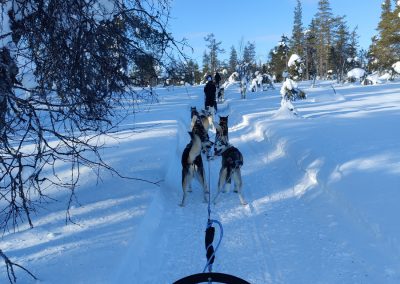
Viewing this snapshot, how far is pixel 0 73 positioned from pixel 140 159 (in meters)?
5.79

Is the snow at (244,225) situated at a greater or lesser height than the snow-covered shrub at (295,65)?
lesser

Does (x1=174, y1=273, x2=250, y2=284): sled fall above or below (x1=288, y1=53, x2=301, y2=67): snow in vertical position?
below

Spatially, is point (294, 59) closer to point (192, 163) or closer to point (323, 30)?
point (323, 30)

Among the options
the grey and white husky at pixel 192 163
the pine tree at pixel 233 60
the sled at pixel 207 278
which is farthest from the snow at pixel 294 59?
the sled at pixel 207 278

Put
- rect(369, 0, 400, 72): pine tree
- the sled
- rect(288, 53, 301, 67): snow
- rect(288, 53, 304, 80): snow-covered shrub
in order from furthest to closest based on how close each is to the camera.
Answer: rect(288, 53, 304, 80): snow-covered shrub, rect(288, 53, 301, 67): snow, rect(369, 0, 400, 72): pine tree, the sled

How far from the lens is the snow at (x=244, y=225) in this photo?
168 inches

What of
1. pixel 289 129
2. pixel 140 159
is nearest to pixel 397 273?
pixel 140 159

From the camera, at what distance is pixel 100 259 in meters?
4.18

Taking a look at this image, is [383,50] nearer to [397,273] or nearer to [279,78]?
[279,78]

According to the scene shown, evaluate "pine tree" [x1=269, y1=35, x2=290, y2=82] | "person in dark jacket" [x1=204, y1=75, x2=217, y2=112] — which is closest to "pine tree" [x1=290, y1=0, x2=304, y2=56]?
"pine tree" [x1=269, y1=35, x2=290, y2=82]

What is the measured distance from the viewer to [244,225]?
19.2 feet

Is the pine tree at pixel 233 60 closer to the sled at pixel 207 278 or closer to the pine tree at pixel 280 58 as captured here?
the pine tree at pixel 280 58

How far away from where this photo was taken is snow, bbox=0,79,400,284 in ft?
14.0

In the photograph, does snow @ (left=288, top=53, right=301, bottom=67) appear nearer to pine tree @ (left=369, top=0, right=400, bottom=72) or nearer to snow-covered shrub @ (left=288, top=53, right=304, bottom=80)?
snow-covered shrub @ (left=288, top=53, right=304, bottom=80)
